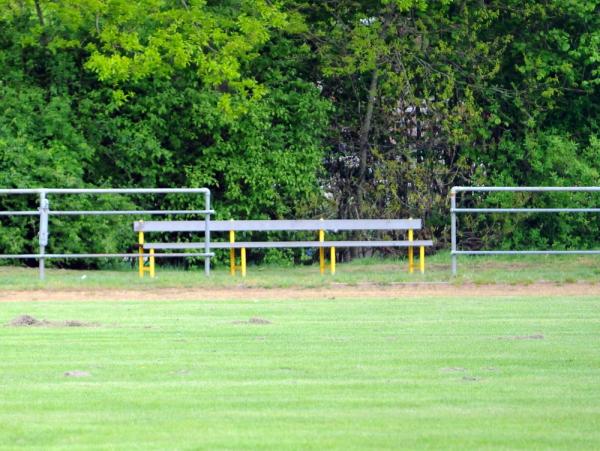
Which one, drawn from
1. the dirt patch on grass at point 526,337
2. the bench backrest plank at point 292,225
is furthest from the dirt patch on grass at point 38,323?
the bench backrest plank at point 292,225

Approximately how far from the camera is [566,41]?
29734mm

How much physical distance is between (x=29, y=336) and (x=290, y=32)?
17.2m

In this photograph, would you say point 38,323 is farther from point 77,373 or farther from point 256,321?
point 77,373

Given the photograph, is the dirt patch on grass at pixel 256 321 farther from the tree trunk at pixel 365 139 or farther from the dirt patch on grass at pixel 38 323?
the tree trunk at pixel 365 139

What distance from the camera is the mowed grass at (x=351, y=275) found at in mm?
19641

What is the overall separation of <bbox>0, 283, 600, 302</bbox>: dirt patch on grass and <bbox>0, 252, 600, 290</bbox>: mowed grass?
0.34 meters

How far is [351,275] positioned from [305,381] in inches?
483

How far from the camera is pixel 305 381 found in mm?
8828

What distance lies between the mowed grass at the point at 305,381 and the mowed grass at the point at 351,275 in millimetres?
5033

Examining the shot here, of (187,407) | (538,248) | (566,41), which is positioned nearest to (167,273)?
(538,248)

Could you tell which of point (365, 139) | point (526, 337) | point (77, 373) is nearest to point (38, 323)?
point (77, 373)

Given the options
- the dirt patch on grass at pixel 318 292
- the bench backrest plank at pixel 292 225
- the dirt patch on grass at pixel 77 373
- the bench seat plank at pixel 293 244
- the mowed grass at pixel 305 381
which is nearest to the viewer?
the mowed grass at pixel 305 381

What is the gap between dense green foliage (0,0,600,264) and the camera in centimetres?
2588

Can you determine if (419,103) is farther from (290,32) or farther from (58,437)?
(58,437)
